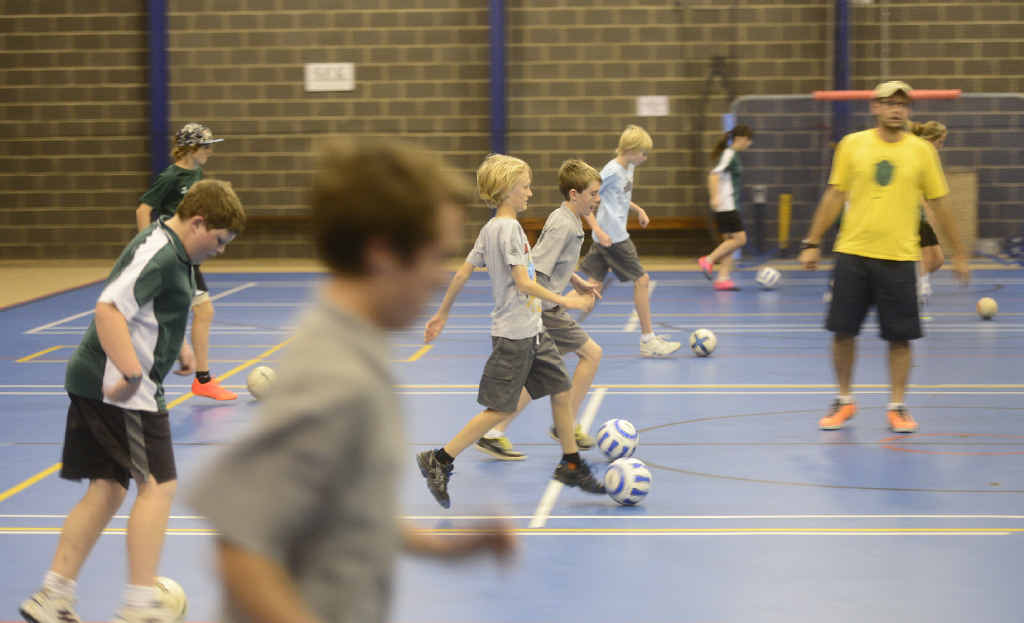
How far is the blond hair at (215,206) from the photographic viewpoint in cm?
407

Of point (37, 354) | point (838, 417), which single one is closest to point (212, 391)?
point (37, 354)

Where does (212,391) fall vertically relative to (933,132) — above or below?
below

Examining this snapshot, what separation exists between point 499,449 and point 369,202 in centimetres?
522

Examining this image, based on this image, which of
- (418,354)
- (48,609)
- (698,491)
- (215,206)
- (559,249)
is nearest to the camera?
(215,206)

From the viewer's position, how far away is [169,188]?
26.7ft

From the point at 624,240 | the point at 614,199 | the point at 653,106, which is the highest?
the point at 653,106

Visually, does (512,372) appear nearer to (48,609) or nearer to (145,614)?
(145,614)

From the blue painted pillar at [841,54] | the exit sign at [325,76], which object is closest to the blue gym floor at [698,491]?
the blue painted pillar at [841,54]

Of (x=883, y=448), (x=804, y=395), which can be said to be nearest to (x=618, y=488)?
(x=883, y=448)

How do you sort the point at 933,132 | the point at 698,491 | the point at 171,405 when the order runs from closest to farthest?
the point at 698,491 < the point at 171,405 < the point at 933,132

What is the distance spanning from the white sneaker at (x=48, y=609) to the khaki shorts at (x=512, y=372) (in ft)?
7.22

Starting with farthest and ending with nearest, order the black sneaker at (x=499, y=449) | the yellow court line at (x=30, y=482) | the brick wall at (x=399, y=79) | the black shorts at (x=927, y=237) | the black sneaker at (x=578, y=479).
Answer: the brick wall at (x=399, y=79) → the black shorts at (x=927, y=237) → the black sneaker at (x=499, y=449) → the yellow court line at (x=30, y=482) → the black sneaker at (x=578, y=479)

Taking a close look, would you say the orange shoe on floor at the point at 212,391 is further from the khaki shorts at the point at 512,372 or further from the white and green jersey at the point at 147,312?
the white and green jersey at the point at 147,312

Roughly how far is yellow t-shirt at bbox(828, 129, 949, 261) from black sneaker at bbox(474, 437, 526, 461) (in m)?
2.25
